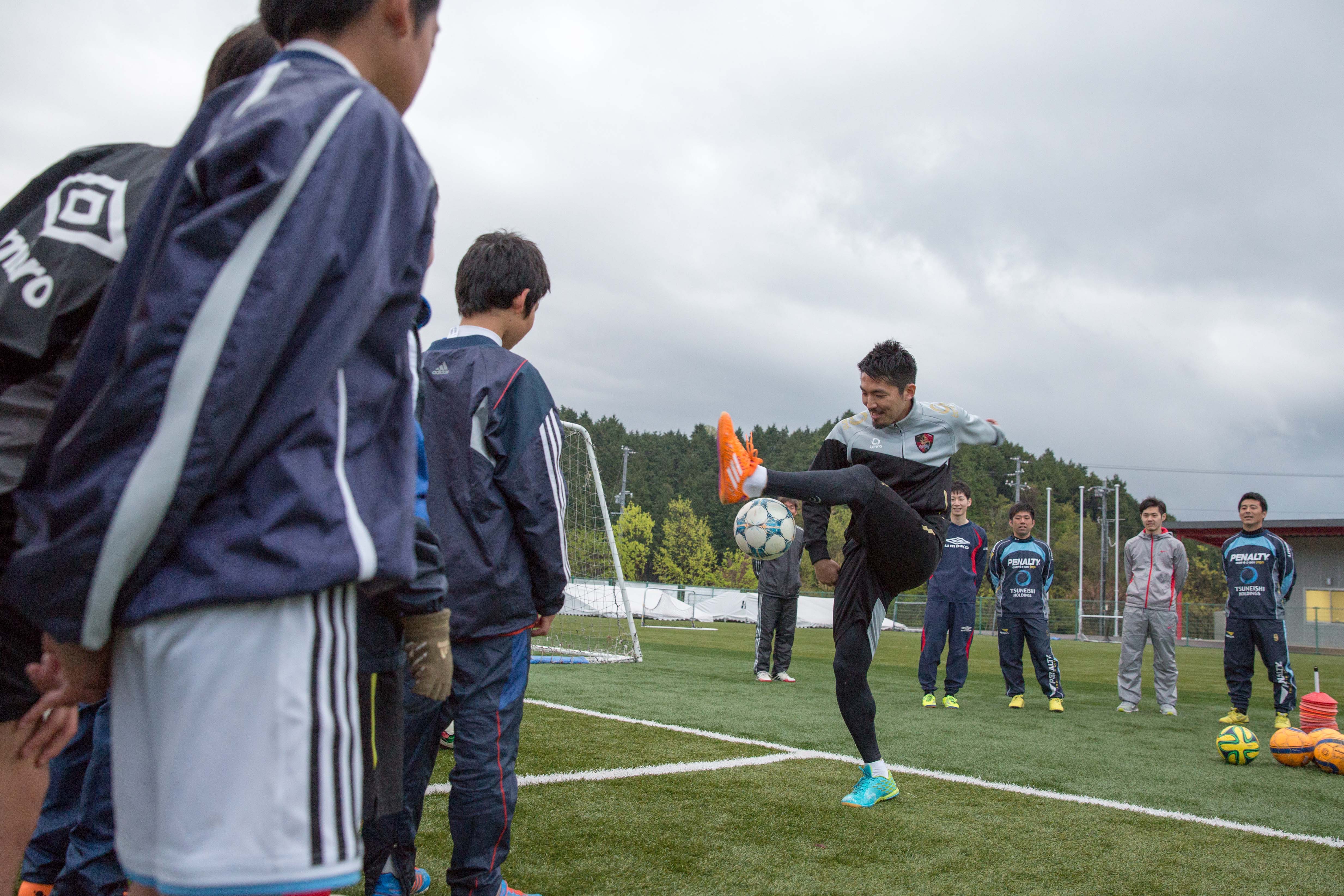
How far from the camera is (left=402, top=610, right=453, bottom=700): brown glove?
5.86ft

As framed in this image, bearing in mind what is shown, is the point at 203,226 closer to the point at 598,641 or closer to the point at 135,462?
the point at 135,462

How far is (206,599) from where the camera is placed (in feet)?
3.52

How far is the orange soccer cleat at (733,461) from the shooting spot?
15.8 ft

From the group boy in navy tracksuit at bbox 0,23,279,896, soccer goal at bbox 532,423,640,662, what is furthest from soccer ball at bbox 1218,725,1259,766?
A: boy in navy tracksuit at bbox 0,23,279,896

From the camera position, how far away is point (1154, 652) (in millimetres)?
9562

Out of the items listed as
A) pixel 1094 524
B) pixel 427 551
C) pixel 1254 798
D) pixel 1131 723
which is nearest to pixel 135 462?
pixel 427 551

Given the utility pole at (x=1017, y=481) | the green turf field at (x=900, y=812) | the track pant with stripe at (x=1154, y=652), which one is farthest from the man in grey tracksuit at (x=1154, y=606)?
the utility pole at (x=1017, y=481)

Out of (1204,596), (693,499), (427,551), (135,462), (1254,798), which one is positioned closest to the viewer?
(135,462)

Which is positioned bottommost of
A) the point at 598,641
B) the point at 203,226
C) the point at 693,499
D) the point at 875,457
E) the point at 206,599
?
the point at 598,641

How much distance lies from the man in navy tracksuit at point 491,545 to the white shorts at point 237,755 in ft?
5.10

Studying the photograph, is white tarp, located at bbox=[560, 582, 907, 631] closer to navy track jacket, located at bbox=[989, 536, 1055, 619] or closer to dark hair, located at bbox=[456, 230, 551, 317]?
navy track jacket, located at bbox=[989, 536, 1055, 619]

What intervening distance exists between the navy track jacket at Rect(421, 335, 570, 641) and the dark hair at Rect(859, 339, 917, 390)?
99.4 inches

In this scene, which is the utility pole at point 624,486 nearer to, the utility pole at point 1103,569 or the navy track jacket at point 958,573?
the utility pole at point 1103,569

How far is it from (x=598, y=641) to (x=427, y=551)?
12479 millimetres
